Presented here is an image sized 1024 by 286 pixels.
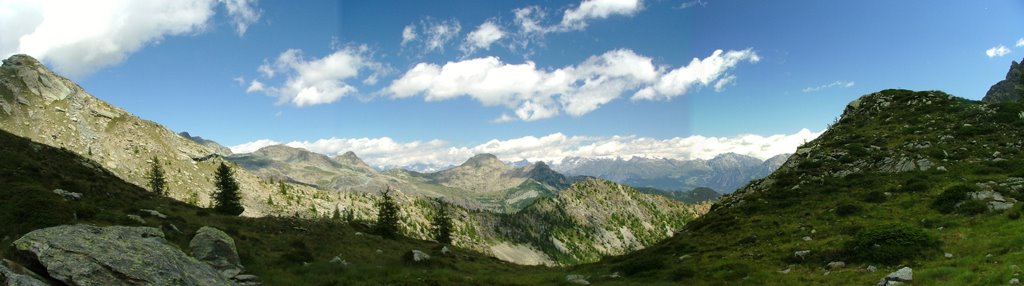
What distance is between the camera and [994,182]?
3509 centimetres

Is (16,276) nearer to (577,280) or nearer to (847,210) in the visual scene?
(577,280)

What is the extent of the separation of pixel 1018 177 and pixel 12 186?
76713mm

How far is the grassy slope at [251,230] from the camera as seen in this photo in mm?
29344

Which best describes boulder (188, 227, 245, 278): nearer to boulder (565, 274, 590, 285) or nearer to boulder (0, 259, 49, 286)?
boulder (0, 259, 49, 286)

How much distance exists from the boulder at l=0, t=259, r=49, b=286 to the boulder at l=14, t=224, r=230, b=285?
37.0 inches

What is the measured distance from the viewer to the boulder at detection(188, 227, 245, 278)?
27.8 metres

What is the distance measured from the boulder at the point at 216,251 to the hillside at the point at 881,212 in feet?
93.8

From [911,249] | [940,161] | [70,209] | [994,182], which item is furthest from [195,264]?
[940,161]

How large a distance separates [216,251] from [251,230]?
2207cm

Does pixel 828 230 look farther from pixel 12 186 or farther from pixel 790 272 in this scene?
pixel 12 186

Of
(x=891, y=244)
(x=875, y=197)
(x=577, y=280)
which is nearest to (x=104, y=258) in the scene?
(x=577, y=280)

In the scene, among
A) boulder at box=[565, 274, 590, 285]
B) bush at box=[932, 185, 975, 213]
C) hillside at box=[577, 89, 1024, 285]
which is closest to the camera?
hillside at box=[577, 89, 1024, 285]

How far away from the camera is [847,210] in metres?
40.2

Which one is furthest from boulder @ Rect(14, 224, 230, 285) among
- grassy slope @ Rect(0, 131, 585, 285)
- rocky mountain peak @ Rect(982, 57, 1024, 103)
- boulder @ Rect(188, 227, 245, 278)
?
rocky mountain peak @ Rect(982, 57, 1024, 103)
